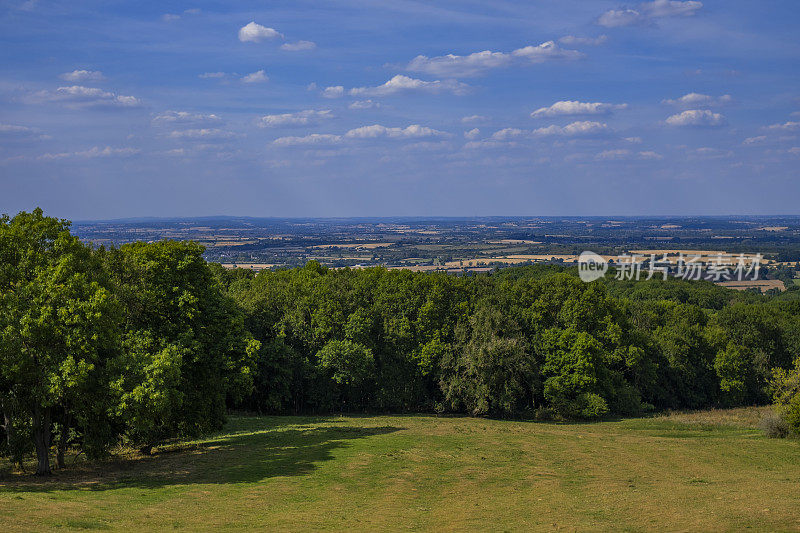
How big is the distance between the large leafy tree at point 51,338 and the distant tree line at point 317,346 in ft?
0.26

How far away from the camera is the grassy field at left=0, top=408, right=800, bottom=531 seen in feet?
79.8

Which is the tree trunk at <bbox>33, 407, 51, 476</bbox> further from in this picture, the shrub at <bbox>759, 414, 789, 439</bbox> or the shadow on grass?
the shrub at <bbox>759, 414, 789, 439</bbox>

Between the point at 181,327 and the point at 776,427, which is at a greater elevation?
the point at 181,327

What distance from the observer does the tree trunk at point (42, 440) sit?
31161mm

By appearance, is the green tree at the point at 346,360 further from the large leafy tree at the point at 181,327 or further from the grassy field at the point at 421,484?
the large leafy tree at the point at 181,327

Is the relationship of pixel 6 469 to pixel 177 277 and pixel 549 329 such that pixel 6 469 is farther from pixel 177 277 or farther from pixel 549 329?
pixel 549 329

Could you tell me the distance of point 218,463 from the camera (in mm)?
34500

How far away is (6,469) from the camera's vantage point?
32.8 metres

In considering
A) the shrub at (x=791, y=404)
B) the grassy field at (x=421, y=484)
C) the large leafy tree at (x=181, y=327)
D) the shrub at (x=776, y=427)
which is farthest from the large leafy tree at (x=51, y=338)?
the shrub at (x=791, y=404)

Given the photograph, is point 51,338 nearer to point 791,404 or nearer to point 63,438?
point 63,438

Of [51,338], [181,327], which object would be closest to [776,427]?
[181,327]

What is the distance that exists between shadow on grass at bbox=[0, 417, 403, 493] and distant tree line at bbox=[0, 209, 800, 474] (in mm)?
1499

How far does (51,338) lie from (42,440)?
5.63m

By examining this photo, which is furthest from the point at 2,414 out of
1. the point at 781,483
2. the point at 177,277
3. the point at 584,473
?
the point at 781,483
